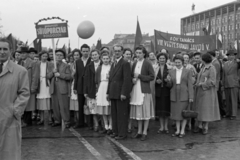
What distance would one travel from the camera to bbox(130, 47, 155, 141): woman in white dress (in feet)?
24.2

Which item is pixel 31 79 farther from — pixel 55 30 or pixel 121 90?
pixel 121 90

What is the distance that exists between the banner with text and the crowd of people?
8.16ft

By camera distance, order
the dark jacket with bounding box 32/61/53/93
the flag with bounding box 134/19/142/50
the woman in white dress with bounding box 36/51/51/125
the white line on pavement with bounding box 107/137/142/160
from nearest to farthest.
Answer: the white line on pavement with bounding box 107/137/142/160 < the dark jacket with bounding box 32/61/53/93 < the woman in white dress with bounding box 36/51/51/125 < the flag with bounding box 134/19/142/50

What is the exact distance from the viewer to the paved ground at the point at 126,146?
6.00 m

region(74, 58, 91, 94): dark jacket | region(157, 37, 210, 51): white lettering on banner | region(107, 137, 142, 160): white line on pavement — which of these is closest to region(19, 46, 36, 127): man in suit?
region(74, 58, 91, 94): dark jacket

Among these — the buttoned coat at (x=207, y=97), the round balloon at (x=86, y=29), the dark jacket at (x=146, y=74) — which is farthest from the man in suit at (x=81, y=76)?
the round balloon at (x=86, y=29)

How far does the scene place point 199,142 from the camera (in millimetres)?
7180

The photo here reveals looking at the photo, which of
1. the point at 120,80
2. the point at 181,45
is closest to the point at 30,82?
the point at 120,80

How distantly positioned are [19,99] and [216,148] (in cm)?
415

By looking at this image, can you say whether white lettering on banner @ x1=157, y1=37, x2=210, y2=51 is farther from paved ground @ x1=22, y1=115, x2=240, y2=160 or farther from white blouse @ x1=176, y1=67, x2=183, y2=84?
paved ground @ x1=22, y1=115, x2=240, y2=160

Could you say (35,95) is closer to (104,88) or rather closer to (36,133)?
(36,133)

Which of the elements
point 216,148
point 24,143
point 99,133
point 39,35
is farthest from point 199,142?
point 39,35

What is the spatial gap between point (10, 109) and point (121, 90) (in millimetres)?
3464

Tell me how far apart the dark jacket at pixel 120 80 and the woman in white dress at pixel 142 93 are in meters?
0.27
